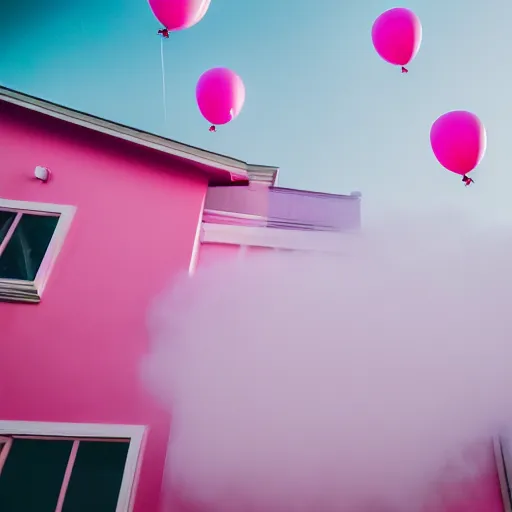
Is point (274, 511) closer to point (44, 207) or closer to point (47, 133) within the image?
point (44, 207)

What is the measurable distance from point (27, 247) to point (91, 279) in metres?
0.81

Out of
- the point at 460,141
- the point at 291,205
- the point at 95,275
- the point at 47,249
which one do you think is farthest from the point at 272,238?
the point at 291,205

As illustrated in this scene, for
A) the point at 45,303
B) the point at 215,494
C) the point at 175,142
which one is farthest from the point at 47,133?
the point at 215,494

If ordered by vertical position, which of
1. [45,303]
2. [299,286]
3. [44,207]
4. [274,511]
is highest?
[44,207]

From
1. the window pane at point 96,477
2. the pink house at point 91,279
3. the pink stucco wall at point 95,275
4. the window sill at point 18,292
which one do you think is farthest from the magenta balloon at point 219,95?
the window pane at point 96,477

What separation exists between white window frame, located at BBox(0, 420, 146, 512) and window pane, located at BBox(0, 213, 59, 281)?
1.43m

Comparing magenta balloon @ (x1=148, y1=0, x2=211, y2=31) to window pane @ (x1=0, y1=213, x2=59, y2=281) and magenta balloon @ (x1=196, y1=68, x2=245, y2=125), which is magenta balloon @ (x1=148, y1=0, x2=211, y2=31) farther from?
window pane @ (x1=0, y1=213, x2=59, y2=281)

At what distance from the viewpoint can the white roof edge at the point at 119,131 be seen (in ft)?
16.6

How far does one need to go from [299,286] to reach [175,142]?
7.40 ft

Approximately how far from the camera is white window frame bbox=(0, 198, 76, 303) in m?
4.10

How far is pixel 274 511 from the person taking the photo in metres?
3.67

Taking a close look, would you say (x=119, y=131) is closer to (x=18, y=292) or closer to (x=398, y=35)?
(x=18, y=292)

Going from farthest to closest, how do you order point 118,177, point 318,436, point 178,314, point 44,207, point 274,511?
point 118,177
point 44,207
point 178,314
point 318,436
point 274,511

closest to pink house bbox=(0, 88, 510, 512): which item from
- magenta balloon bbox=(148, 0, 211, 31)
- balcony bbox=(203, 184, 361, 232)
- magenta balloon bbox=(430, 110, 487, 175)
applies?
magenta balloon bbox=(148, 0, 211, 31)
